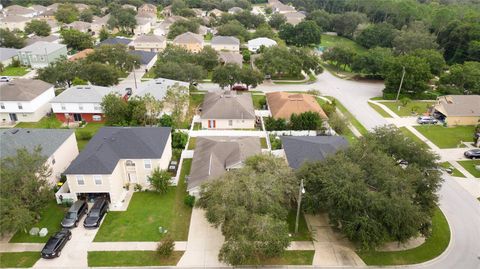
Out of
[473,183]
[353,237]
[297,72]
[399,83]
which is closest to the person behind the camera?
[353,237]

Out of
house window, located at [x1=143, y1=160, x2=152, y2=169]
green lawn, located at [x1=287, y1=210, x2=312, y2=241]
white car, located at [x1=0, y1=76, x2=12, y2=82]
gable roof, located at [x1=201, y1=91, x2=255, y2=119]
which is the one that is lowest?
white car, located at [x1=0, y1=76, x2=12, y2=82]

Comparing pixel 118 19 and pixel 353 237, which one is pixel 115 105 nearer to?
pixel 353 237

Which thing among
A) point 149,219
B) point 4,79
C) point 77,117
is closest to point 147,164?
point 149,219

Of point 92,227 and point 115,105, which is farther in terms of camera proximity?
point 115,105

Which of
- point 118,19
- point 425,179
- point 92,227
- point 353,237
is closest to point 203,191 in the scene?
point 92,227

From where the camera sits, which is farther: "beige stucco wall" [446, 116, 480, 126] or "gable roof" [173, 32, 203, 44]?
"gable roof" [173, 32, 203, 44]

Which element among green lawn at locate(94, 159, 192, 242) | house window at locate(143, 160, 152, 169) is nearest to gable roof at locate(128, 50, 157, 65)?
house window at locate(143, 160, 152, 169)

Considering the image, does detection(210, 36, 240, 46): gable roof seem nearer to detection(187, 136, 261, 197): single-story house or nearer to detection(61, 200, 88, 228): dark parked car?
detection(187, 136, 261, 197): single-story house
